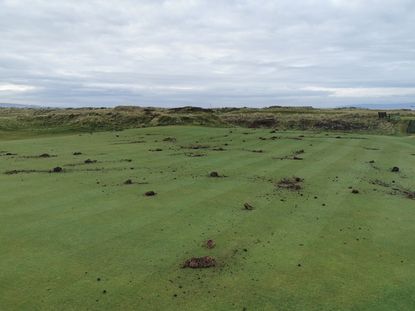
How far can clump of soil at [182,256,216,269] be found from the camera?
9.29 m

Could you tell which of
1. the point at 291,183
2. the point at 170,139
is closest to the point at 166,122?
the point at 170,139

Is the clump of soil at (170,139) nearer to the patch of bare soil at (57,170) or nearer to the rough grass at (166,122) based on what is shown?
the rough grass at (166,122)

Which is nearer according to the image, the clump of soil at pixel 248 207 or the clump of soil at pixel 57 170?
the clump of soil at pixel 248 207

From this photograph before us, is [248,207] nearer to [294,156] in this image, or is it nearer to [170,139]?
[294,156]

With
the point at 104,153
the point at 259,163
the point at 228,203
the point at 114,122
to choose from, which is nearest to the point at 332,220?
the point at 228,203

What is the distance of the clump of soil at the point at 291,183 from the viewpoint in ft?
57.6

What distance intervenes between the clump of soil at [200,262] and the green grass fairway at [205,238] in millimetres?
177

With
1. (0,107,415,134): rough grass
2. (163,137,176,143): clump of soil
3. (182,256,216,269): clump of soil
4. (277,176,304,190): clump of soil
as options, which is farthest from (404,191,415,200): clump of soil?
(0,107,415,134): rough grass

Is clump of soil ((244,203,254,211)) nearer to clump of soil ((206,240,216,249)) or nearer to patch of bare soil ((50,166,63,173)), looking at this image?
clump of soil ((206,240,216,249))

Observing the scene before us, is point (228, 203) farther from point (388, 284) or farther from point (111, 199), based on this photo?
point (388, 284)

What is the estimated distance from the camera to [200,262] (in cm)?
941

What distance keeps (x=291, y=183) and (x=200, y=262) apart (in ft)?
32.2

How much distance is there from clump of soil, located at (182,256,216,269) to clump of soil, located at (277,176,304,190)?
28.1ft

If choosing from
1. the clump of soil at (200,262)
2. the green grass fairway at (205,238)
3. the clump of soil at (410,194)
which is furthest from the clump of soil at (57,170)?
the clump of soil at (410,194)
